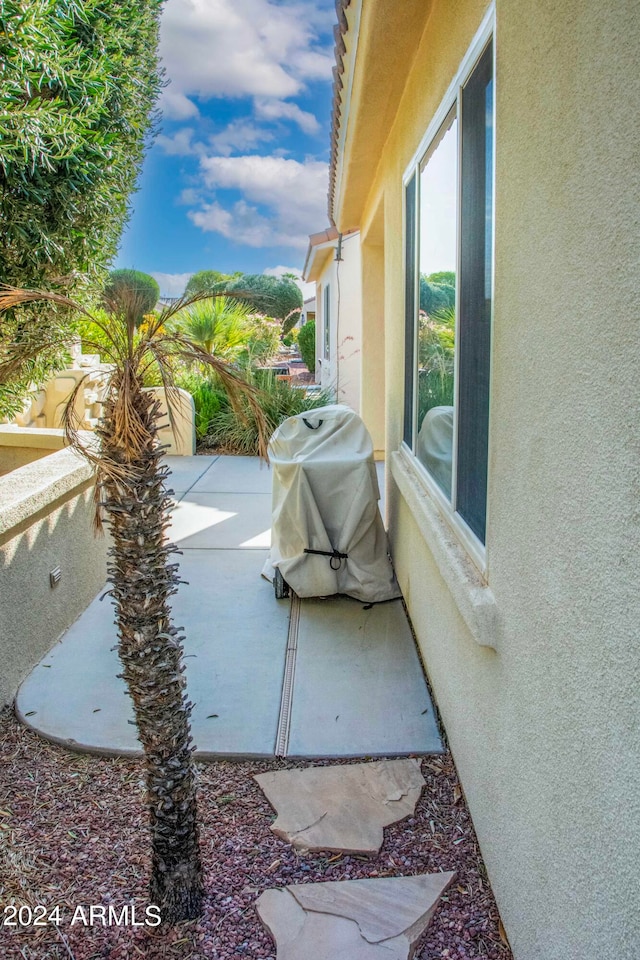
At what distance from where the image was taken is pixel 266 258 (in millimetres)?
39719

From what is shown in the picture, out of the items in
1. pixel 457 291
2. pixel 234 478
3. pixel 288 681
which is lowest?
pixel 288 681

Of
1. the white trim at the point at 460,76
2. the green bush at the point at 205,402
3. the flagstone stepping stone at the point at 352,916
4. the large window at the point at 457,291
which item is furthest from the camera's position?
the green bush at the point at 205,402

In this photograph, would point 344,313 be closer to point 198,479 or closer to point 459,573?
point 198,479

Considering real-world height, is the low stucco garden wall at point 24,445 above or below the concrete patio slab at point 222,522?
above

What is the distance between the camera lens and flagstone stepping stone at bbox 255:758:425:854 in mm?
2592

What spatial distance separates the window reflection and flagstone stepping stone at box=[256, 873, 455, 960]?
5.51ft

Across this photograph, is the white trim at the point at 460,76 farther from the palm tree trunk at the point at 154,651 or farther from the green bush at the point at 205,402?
the green bush at the point at 205,402

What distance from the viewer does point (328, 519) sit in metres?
4.79

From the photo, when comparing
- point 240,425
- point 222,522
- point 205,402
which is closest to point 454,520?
point 222,522

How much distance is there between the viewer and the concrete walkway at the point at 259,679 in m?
3.25

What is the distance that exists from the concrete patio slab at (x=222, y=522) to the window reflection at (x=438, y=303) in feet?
8.12

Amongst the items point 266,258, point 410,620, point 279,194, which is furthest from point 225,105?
point 410,620

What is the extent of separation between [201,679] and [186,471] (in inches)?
229

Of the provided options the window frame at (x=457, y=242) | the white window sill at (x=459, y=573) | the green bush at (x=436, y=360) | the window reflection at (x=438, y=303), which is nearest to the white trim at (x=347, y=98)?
the window frame at (x=457, y=242)
